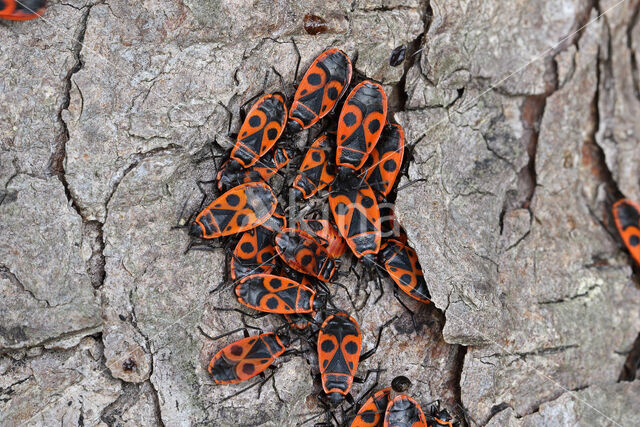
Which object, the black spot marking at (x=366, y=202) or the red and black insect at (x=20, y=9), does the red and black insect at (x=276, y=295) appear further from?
the red and black insect at (x=20, y=9)

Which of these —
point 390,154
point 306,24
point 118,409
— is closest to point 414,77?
point 390,154

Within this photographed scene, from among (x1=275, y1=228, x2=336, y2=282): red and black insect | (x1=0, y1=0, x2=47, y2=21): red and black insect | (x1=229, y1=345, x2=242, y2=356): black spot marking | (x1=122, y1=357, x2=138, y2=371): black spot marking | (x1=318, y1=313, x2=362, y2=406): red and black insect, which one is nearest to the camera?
(x1=0, y1=0, x2=47, y2=21): red and black insect

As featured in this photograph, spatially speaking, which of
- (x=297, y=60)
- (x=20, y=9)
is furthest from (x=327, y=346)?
(x=20, y=9)

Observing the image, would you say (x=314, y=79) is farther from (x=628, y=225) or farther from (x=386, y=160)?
(x=628, y=225)

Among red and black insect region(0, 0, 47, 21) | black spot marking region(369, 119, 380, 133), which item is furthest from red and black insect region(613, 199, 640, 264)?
red and black insect region(0, 0, 47, 21)

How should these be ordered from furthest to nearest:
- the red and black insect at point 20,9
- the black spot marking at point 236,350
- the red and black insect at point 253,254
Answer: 1. the red and black insect at point 253,254
2. the black spot marking at point 236,350
3. the red and black insect at point 20,9

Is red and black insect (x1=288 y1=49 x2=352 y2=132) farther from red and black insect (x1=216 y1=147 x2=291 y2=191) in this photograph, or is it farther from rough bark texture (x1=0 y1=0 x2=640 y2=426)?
red and black insect (x1=216 y1=147 x2=291 y2=191)

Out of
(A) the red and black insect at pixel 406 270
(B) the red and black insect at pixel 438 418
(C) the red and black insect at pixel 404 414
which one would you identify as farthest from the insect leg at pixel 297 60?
(B) the red and black insect at pixel 438 418

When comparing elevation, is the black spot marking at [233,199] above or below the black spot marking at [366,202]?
below
